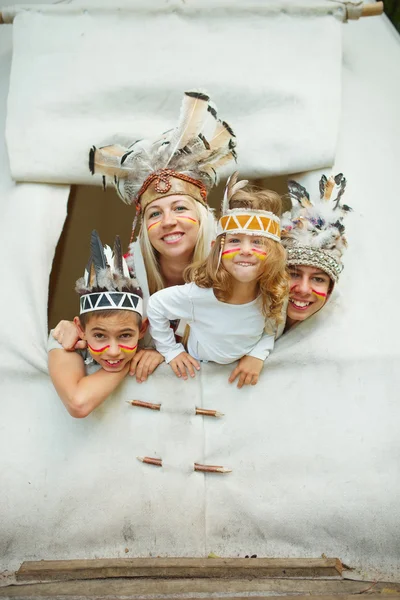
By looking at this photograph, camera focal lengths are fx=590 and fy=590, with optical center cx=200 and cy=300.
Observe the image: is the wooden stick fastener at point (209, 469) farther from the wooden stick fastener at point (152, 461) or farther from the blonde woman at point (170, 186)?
the blonde woman at point (170, 186)

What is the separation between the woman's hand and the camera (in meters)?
1.76

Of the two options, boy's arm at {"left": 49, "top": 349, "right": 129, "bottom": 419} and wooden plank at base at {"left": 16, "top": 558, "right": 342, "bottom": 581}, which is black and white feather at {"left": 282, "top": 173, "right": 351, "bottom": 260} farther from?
wooden plank at base at {"left": 16, "top": 558, "right": 342, "bottom": 581}

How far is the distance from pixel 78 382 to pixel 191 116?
0.88 m

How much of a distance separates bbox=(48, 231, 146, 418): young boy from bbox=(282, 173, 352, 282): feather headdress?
1.57 ft

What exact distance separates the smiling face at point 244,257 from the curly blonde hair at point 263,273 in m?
0.02

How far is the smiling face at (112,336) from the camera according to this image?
1.65m

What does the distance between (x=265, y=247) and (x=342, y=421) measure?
60 cm

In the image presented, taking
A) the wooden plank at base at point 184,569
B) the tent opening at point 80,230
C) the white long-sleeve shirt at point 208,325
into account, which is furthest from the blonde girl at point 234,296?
the tent opening at point 80,230

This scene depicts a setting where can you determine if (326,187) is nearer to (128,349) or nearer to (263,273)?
(263,273)

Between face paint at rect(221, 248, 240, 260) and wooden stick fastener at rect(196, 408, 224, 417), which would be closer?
face paint at rect(221, 248, 240, 260)

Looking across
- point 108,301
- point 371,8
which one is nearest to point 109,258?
point 108,301

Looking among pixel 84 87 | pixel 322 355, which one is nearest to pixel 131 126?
pixel 84 87

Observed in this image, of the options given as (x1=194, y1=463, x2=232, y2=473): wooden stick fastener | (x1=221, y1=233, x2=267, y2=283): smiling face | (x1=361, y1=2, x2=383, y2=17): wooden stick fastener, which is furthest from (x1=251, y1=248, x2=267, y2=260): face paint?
(x1=361, y1=2, x2=383, y2=17): wooden stick fastener

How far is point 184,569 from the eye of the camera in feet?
5.32
